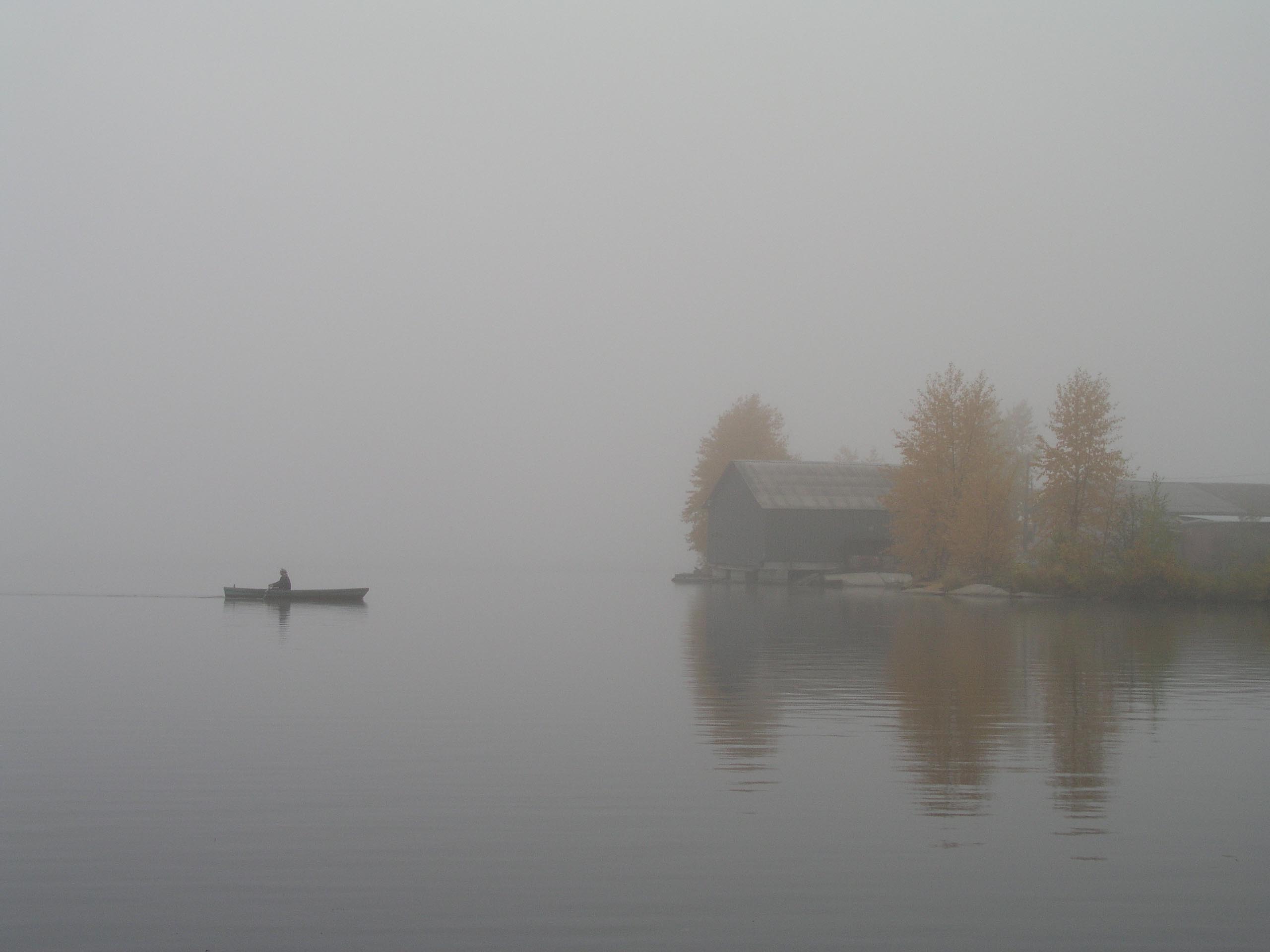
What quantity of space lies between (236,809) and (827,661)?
14.6 m

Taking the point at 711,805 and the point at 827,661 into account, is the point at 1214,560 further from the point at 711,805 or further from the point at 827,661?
the point at 711,805

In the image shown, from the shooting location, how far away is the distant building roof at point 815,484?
6831cm

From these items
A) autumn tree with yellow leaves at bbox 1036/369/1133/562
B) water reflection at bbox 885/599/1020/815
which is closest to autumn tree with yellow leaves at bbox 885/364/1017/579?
autumn tree with yellow leaves at bbox 1036/369/1133/562

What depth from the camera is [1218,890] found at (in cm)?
788

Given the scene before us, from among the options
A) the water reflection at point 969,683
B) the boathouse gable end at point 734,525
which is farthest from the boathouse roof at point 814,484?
the water reflection at point 969,683

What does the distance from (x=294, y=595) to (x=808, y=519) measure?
103 feet

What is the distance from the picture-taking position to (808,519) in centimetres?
6788

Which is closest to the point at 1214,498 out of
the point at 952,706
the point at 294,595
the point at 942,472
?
the point at 942,472

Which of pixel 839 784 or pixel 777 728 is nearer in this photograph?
pixel 839 784

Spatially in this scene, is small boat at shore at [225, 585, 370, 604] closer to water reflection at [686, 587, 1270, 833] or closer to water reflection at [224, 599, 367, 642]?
Result: water reflection at [224, 599, 367, 642]

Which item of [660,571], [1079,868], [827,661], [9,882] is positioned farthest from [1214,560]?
[660,571]

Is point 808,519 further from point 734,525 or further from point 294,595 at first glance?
point 294,595

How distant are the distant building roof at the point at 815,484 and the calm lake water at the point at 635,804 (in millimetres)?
44931

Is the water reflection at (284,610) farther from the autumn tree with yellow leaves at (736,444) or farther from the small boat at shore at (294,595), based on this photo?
the autumn tree with yellow leaves at (736,444)
